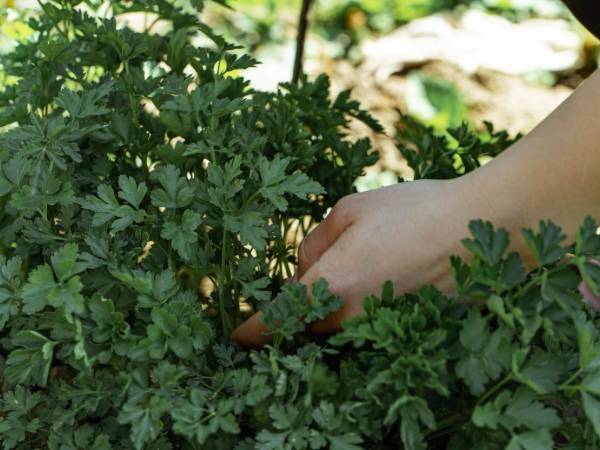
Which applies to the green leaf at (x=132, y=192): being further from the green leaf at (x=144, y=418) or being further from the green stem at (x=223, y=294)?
the green leaf at (x=144, y=418)

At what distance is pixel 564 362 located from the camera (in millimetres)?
1115

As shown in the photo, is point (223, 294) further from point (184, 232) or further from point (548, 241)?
point (548, 241)

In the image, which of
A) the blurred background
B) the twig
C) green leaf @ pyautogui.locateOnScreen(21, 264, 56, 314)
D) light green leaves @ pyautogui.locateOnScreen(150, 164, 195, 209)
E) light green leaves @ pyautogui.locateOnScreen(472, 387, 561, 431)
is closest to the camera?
light green leaves @ pyautogui.locateOnScreen(472, 387, 561, 431)

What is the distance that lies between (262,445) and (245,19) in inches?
111

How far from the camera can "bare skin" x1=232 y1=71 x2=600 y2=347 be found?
1.15 meters

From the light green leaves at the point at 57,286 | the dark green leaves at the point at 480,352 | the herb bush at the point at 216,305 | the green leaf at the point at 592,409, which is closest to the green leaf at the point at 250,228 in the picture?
the herb bush at the point at 216,305

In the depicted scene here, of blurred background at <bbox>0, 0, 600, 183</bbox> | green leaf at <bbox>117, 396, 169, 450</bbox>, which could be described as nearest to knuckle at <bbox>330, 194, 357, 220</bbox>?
green leaf at <bbox>117, 396, 169, 450</bbox>

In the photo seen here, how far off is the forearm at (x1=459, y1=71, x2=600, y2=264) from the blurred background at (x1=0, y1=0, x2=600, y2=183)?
6.56 feet

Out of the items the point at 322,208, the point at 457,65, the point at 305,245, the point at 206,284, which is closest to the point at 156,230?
the point at 305,245

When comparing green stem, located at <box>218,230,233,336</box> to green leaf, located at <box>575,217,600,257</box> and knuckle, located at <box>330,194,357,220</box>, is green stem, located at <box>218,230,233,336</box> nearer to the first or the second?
knuckle, located at <box>330,194,357,220</box>

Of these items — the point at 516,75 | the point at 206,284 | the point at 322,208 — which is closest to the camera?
the point at 322,208

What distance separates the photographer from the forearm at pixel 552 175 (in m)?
1.14

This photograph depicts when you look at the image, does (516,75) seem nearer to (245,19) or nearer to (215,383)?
(245,19)

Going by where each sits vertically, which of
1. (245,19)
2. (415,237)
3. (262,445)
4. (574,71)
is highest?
(245,19)
